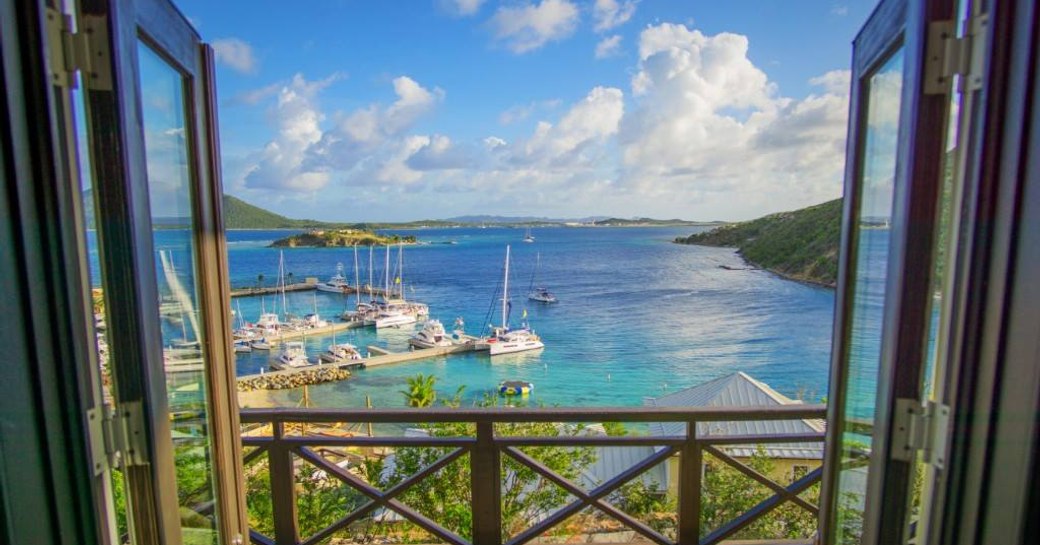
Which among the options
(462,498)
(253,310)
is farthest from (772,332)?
(253,310)

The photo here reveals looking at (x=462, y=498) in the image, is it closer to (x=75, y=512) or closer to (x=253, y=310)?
(x=75, y=512)

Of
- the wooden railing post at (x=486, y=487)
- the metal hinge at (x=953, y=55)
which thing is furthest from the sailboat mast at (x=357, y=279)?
the metal hinge at (x=953, y=55)

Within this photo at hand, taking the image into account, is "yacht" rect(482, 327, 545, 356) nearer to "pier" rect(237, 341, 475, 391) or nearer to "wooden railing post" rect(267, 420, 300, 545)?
"pier" rect(237, 341, 475, 391)

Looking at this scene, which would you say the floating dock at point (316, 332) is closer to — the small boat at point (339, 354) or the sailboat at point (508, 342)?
the small boat at point (339, 354)

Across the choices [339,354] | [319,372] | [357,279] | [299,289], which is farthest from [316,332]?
[299,289]

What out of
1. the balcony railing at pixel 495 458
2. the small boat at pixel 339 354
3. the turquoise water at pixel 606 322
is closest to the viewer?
the balcony railing at pixel 495 458

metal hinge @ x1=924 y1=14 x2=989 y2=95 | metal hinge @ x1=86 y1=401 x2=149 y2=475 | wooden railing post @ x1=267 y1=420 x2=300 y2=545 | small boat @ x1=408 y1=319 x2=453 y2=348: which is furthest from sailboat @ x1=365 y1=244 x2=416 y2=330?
metal hinge @ x1=924 y1=14 x2=989 y2=95
